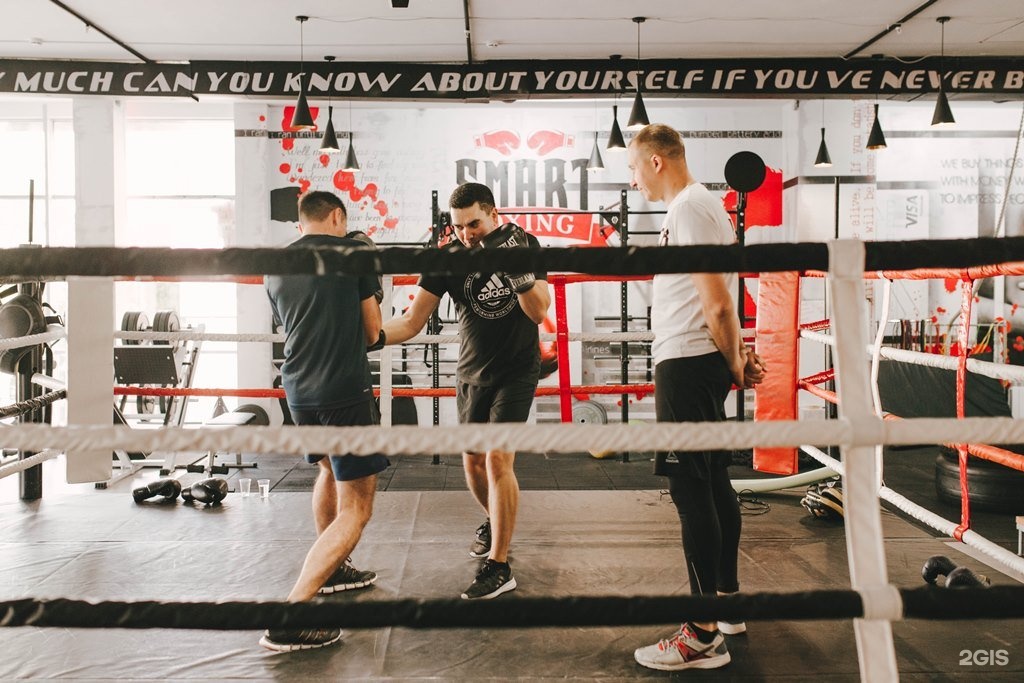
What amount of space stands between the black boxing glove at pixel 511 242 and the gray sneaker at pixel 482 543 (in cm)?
96

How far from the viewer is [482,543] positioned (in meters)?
2.68

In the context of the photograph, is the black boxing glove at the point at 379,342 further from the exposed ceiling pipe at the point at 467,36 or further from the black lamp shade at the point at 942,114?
the black lamp shade at the point at 942,114

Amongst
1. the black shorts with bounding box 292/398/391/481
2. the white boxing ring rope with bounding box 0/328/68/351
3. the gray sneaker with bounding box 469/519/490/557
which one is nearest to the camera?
the black shorts with bounding box 292/398/391/481

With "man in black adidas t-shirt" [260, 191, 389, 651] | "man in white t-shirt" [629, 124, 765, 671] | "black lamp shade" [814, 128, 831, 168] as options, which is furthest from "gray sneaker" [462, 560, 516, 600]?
"black lamp shade" [814, 128, 831, 168]

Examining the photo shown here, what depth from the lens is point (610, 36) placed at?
5551 millimetres

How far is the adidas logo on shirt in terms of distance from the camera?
7.91 feet

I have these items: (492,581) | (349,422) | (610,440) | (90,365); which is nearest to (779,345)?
(492,581)

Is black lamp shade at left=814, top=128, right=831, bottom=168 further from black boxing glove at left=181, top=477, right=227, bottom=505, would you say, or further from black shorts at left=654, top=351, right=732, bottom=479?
black boxing glove at left=181, top=477, right=227, bottom=505

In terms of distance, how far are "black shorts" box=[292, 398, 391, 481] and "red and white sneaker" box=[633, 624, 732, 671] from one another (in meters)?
0.85

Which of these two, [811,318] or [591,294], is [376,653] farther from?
[811,318]

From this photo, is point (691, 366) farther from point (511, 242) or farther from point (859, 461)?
point (859, 461)

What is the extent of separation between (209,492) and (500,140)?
489 cm

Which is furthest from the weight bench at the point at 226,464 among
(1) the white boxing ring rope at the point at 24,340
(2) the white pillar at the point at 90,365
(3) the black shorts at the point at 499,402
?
(2) the white pillar at the point at 90,365

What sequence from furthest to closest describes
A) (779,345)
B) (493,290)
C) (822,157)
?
1. (822,157)
2. (779,345)
3. (493,290)
